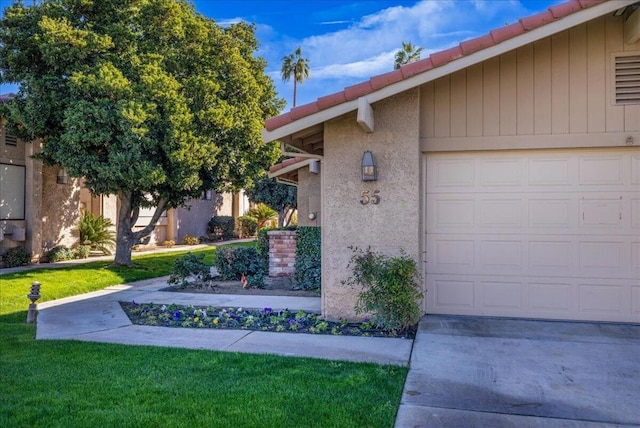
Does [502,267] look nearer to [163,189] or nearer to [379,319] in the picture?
[379,319]

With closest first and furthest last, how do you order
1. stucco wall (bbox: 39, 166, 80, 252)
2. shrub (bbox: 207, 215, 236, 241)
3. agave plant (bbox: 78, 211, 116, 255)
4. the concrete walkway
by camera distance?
the concrete walkway → stucco wall (bbox: 39, 166, 80, 252) → agave plant (bbox: 78, 211, 116, 255) → shrub (bbox: 207, 215, 236, 241)

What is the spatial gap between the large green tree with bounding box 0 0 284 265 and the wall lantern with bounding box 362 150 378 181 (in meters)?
7.17

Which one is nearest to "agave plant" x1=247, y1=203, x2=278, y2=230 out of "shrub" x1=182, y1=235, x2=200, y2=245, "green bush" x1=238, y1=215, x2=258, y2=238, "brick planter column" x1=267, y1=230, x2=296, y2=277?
"green bush" x1=238, y1=215, x2=258, y2=238

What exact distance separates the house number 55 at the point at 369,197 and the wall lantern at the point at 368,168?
8.7 inches

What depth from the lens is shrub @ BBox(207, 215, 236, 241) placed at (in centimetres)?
2772

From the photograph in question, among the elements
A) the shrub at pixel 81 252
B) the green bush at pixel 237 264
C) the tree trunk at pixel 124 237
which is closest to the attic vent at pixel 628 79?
the green bush at pixel 237 264

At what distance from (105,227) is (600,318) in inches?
692

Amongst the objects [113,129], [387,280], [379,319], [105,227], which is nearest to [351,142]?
[387,280]

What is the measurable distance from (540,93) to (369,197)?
2838mm

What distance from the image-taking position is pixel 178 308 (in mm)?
8484

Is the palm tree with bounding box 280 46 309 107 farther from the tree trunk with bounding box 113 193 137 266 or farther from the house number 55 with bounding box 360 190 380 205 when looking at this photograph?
the house number 55 with bounding box 360 190 380 205

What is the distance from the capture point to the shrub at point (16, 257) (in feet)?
46.8

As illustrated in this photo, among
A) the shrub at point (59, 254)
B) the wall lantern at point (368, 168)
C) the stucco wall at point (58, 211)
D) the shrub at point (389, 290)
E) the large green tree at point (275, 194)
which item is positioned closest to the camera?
the shrub at point (389, 290)

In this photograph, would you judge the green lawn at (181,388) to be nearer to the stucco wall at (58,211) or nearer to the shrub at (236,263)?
the shrub at (236,263)
